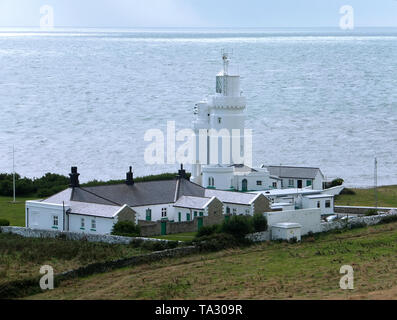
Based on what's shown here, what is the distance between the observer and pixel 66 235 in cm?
4441

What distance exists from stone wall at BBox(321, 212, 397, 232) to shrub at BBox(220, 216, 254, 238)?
5.05 m

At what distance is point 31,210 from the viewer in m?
47.0

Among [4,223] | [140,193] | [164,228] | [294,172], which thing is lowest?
[164,228]

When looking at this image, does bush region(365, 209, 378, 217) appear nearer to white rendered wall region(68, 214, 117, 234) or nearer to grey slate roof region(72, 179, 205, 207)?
grey slate roof region(72, 179, 205, 207)

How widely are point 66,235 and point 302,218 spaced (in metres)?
11.2

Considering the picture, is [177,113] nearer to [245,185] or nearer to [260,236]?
[245,185]

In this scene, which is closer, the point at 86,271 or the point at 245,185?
the point at 86,271

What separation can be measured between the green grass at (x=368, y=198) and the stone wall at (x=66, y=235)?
16808 millimetres

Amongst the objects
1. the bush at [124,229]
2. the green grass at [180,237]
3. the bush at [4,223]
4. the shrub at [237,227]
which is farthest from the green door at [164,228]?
the bush at [4,223]

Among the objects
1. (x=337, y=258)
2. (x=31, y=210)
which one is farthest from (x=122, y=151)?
(x=337, y=258)

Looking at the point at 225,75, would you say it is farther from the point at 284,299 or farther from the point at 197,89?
the point at 197,89

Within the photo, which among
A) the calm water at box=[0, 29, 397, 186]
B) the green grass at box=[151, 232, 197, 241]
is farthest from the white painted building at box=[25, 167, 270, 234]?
the calm water at box=[0, 29, 397, 186]

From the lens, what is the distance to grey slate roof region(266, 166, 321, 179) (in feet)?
185

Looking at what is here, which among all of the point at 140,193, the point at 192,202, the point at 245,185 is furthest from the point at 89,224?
the point at 245,185
